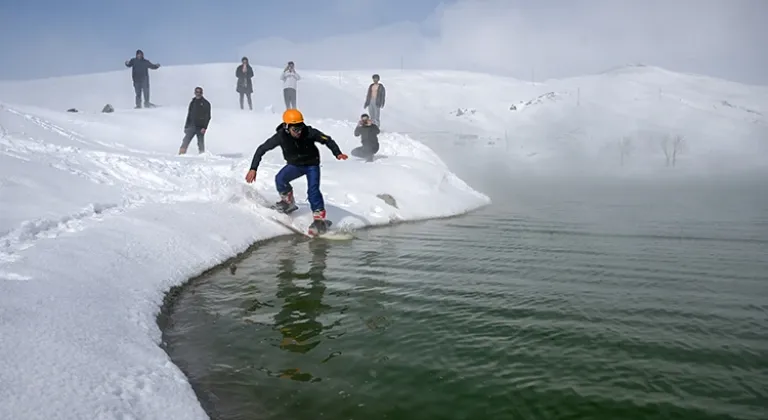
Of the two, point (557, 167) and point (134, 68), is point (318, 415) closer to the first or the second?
point (134, 68)

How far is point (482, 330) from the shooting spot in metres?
4.66

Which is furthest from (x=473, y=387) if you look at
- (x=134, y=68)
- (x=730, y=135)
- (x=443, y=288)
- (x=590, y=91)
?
(x=590, y=91)

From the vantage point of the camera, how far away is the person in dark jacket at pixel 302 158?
9188 mm

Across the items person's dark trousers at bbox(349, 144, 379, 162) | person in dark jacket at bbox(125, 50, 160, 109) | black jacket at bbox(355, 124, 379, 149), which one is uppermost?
person in dark jacket at bbox(125, 50, 160, 109)

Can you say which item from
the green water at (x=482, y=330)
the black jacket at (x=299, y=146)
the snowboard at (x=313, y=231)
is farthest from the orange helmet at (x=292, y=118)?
the green water at (x=482, y=330)

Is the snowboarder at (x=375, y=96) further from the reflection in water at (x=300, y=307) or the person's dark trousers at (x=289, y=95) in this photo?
the reflection in water at (x=300, y=307)

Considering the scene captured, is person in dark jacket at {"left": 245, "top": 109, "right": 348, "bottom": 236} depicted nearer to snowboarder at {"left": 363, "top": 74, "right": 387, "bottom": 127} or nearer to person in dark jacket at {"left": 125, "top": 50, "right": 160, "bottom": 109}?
snowboarder at {"left": 363, "top": 74, "right": 387, "bottom": 127}

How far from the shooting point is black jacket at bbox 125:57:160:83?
1869cm

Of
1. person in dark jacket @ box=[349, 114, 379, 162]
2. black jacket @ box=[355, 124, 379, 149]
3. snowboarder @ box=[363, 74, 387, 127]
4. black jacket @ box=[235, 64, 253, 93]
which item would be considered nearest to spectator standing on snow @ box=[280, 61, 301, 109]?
black jacket @ box=[235, 64, 253, 93]

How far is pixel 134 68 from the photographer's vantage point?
1909 cm

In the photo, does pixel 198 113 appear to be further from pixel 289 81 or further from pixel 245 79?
pixel 245 79

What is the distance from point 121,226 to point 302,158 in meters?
3.44

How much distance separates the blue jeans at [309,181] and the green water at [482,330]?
80 centimetres

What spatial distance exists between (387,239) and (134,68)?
14.3m
